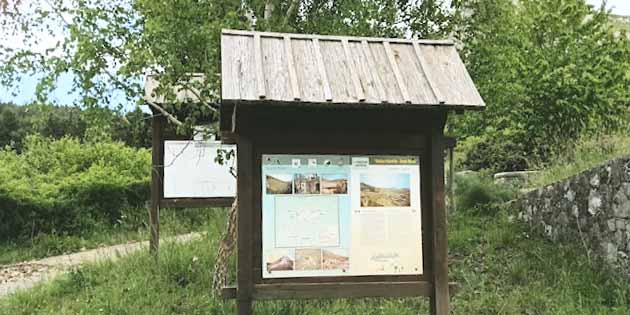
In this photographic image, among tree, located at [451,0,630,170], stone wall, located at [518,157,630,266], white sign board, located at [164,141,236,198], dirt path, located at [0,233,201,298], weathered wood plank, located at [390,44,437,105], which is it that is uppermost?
tree, located at [451,0,630,170]

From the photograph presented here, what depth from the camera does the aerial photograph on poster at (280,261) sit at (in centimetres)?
357

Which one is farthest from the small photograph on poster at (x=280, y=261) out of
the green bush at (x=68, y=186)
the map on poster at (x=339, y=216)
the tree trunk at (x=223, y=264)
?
the green bush at (x=68, y=186)

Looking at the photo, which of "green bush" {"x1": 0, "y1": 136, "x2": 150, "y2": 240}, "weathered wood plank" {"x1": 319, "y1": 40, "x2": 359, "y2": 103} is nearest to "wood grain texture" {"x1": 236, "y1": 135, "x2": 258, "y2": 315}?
"weathered wood plank" {"x1": 319, "y1": 40, "x2": 359, "y2": 103}

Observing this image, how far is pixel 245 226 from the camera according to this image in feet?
11.7

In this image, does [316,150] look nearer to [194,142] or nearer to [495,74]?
[194,142]

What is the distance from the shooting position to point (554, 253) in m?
6.54

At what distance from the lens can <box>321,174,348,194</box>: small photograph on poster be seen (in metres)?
3.67

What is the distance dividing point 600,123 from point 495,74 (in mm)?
3185

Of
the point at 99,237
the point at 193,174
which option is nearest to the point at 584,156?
the point at 193,174

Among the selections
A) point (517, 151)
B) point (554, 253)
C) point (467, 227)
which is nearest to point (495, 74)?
point (467, 227)

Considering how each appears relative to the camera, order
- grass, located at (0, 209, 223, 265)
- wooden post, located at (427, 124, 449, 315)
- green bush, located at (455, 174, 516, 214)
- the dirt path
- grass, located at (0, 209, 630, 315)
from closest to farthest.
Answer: wooden post, located at (427, 124, 449, 315) < grass, located at (0, 209, 630, 315) < the dirt path < green bush, located at (455, 174, 516, 214) < grass, located at (0, 209, 223, 265)

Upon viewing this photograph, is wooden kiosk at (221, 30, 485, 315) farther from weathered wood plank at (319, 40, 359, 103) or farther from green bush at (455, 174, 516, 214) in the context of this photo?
green bush at (455, 174, 516, 214)

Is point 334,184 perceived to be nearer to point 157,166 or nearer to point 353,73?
point 353,73

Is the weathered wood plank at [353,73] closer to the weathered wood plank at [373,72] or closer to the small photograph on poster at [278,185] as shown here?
the weathered wood plank at [373,72]
